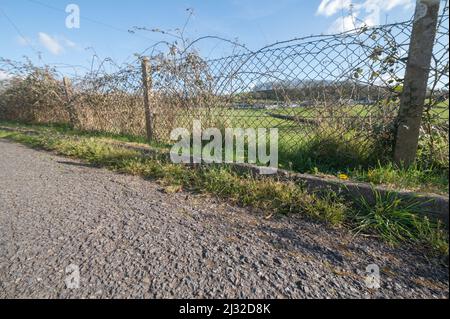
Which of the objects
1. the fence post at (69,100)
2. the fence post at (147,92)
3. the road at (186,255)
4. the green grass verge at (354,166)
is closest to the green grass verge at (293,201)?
the road at (186,255)

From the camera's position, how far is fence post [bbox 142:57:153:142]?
425cm

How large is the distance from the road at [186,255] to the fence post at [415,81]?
100cm

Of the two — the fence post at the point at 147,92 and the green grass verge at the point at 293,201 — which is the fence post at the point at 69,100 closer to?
the fence post at the point at 147,92

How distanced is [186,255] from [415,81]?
7.53 feet

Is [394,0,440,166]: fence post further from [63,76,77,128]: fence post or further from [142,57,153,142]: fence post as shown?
[63,76,77,128]: fence post

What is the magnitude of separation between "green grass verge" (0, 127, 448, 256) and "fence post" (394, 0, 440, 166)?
60 centimetres

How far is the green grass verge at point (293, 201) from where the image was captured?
1.69 m

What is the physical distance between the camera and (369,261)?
58.4 inches

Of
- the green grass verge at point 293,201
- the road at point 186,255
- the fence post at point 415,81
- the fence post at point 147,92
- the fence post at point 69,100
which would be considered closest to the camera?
the road at point 186,255

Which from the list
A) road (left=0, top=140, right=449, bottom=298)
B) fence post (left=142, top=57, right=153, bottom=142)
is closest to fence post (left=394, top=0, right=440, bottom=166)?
road (left=0, top=140, right=449, bottom=298)

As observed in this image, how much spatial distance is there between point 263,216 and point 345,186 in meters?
0.75

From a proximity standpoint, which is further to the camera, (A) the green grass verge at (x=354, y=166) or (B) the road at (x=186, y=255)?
(A) the green grass verge at (x=354, y=166)

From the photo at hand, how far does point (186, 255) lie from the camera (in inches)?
61.3

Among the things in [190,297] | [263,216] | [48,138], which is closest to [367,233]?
[263,216]
